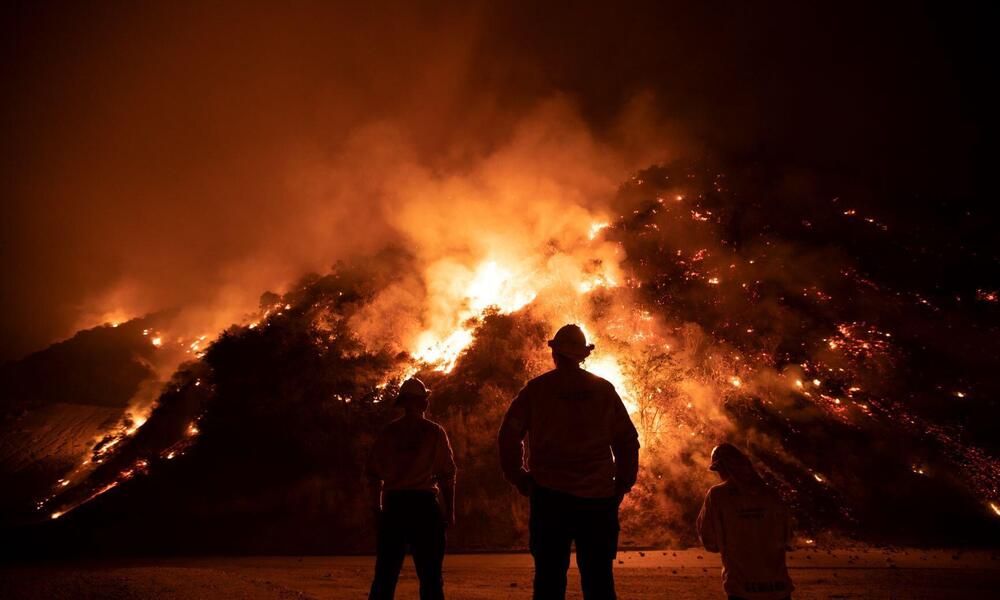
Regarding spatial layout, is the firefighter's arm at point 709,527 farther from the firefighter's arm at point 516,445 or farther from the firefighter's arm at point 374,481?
the firefighter's arm at point 374,481

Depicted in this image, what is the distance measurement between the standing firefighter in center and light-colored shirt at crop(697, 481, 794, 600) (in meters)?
0.92

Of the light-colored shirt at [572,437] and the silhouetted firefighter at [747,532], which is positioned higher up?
the light-colored shirt at [572,437]

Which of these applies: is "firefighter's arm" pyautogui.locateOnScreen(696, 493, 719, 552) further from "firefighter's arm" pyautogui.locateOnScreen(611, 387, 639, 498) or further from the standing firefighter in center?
the standing firefighter in center

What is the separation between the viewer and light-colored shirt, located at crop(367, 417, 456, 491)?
4.82 metres

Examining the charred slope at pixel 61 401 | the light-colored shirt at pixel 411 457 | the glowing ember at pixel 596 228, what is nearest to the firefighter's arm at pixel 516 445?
the light-colored shirt at pixel 411 457

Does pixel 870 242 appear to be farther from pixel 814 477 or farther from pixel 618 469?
pixel 618 469

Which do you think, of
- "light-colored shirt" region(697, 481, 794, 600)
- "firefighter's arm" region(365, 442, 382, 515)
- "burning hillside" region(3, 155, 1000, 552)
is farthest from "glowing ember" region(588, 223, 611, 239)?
"light-colored shirt" region(697, 481, 794, 600)

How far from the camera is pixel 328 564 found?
1295 centimetres

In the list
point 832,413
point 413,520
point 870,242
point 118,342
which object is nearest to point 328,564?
point 413,520

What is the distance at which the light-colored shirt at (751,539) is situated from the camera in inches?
157

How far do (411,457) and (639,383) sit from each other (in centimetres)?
1761

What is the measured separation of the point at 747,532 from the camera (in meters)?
4.07

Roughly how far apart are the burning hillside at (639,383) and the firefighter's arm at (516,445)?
13.9 metres

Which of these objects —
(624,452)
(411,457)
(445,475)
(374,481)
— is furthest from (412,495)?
(624,452)
